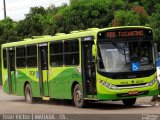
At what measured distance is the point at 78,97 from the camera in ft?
66.4

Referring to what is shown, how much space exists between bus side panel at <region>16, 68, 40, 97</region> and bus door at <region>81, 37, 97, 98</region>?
4.81 m

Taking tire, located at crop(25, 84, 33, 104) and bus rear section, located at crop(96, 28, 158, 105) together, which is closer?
bus rear section, located at crop(96, 28, 158, 105)

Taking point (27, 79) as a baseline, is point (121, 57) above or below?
above

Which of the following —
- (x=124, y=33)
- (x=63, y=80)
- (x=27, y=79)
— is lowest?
(x=27, y=79)

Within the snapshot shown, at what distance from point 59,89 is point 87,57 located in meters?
2.86

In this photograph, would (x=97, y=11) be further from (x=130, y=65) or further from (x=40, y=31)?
(x=130, y=65)

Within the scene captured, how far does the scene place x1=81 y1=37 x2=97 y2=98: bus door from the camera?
19170mm

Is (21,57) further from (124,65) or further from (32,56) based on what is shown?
(124,65)

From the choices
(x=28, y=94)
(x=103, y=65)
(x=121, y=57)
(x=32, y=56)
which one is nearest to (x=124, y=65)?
(x=121, y=57)

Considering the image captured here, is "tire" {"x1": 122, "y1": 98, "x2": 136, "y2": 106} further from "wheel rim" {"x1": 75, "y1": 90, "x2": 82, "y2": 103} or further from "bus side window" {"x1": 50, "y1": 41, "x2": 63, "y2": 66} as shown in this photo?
"bus side window" {"x1": 50, "y1": 41, "x2": 63, "y2": 66}

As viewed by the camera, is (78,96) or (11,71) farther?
(11,71)

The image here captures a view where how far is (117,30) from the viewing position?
19031 millimetres

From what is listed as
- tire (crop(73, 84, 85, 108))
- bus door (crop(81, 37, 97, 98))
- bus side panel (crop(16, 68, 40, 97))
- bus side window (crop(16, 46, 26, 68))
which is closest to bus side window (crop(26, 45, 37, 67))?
bus side panel (crop(16, 68, 40, 97))

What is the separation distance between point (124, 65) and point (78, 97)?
251 centimetres
